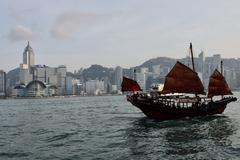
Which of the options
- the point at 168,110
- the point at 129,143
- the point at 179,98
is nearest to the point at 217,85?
the point at 179,98

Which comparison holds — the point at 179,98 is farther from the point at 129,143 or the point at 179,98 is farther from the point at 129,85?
the point at 129,143

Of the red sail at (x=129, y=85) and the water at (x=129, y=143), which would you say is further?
the red sail at (x=129, y=85)

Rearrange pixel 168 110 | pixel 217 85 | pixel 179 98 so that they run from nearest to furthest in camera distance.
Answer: pixel 168 110
pixel 179 98
pixel 217 85

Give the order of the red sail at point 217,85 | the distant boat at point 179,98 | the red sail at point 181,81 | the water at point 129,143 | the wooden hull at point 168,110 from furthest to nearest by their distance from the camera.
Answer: the red sail at point 217,85 → the red sail at point 181,81 → the distant boat at point 179,98 → the wooden hull at point 168,110 → the water at point 129,143

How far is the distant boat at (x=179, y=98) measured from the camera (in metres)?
64.9

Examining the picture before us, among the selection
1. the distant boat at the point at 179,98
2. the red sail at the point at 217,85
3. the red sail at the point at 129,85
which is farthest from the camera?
the red sail at the point at 129,85

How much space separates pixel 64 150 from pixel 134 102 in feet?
103

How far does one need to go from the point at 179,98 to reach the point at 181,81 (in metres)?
2.89

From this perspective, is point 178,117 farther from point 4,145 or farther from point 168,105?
point 4,145

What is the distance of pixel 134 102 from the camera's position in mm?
67688

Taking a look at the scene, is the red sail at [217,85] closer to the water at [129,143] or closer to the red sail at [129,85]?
the red sail at [129,85]

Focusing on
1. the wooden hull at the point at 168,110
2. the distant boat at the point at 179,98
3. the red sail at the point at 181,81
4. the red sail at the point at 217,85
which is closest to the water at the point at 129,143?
the wooden hull at the point at 168,110

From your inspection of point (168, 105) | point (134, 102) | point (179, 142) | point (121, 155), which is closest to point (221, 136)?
point (179, 142)

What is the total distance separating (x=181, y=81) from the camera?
68188mm
